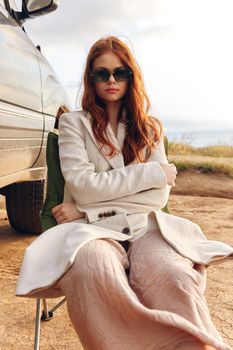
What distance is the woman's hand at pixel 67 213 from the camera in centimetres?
215

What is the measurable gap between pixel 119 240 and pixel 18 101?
1.31m

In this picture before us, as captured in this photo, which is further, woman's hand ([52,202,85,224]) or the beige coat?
woman's hand ([52,202,85,224])

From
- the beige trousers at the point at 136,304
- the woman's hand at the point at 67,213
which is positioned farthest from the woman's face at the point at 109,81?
the beige trousers at the point at 136,304

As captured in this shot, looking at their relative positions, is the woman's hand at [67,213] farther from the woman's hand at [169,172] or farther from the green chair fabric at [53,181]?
the woman's hand at [169,172]

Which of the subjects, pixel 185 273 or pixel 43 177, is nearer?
pixel 185 273

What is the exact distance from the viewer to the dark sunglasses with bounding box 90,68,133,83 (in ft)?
7.38

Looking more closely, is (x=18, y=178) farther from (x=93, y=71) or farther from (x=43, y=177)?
(x=93, y=71)

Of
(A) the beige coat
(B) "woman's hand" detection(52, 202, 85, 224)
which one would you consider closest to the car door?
(A) the beige coat

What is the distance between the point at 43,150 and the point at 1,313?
1297mm

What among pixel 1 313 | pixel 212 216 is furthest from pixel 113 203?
pixel 212 216

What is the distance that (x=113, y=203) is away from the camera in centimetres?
213

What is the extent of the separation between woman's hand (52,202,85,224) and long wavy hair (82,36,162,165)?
28cm

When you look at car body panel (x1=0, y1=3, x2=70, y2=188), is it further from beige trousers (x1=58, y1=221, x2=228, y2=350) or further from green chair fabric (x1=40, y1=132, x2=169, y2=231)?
beige trousers (x1=58, y1=221, x2=228, y2=350)

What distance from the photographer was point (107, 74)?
88.7 inches
